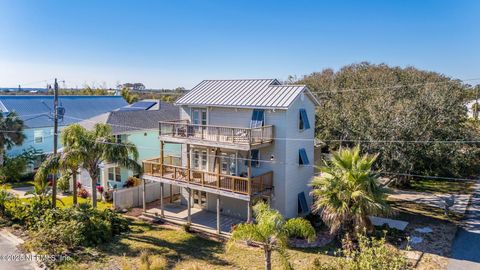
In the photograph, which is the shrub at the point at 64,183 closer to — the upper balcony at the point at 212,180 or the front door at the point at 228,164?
the upper balcony at the point at 212,180

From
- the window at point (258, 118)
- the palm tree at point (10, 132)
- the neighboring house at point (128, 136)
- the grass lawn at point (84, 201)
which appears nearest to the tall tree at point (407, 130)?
the window at point (258, 118)

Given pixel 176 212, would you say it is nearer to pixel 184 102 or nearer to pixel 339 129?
pixel 184 102

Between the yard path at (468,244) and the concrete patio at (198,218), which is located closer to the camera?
the yard path at (468,244)

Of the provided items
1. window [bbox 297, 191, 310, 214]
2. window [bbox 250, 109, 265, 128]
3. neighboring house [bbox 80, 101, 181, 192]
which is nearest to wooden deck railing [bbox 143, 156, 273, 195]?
window [bbox 297, 191, 310, 214]

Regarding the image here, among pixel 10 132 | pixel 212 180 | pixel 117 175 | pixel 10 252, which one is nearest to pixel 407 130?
pixel 212 180

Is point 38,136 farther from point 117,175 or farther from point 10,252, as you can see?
point 10,252
